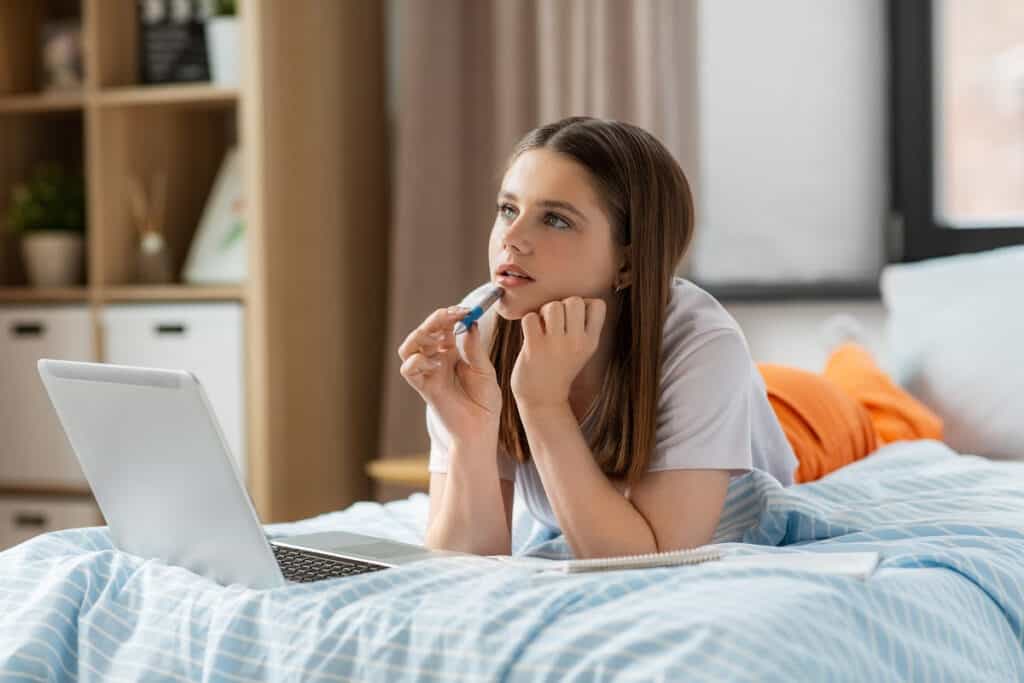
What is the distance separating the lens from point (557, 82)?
2.97m

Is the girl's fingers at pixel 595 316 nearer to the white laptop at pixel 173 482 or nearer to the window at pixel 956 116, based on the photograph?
the white laptop at pixel 173 482

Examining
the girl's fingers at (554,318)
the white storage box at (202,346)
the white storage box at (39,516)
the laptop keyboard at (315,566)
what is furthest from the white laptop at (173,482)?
the white storage box at (39,516)

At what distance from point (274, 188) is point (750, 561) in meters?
1.91

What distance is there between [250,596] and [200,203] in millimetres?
→ 2204

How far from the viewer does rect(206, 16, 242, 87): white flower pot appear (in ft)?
9.55

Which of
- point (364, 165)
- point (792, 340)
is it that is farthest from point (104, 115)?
point (792, 340)

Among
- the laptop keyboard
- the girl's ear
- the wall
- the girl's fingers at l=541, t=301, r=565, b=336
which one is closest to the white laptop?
the laptop keyboard

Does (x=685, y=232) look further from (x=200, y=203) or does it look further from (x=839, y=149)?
(x=200, y=203)

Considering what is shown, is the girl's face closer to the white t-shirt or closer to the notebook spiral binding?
the white t-shirt

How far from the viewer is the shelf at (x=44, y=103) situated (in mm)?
2986

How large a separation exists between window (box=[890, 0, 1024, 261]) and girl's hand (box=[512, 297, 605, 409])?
5.44ft

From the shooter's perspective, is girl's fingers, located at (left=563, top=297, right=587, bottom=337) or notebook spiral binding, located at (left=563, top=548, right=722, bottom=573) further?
girl's fingers, located at (left=563, top=297, right=587, bottom=337)

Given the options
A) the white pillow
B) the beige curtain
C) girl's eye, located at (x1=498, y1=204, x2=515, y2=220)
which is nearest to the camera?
girl's eye, located at (x1=498, y1=204, x2=515, y2=220)

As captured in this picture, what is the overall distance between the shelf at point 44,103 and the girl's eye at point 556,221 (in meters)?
1.81
